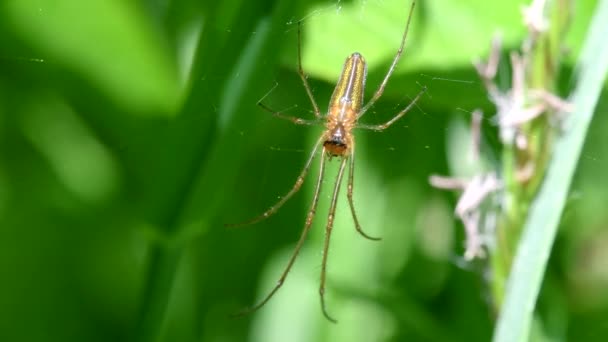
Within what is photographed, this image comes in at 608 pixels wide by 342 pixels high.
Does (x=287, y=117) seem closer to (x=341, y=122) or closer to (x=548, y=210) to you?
(x=341, y=122)

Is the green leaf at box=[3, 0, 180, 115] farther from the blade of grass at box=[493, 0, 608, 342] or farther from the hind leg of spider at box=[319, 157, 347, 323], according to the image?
the blade of grass at box=[493, 0, 608, 342]

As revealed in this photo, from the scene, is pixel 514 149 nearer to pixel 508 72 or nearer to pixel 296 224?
pixel 508 72

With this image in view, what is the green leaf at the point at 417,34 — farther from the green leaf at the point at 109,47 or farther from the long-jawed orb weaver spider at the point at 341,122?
the green leaf at the point at 109,47

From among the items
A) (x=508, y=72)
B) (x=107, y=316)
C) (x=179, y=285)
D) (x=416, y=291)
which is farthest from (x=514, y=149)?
(x=107, y=316)

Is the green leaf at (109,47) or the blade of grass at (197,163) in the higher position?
the green leaf at (109,47)

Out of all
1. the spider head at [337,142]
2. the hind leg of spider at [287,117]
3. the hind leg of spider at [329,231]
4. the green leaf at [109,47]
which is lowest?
the hind leg of spider at [329,231]

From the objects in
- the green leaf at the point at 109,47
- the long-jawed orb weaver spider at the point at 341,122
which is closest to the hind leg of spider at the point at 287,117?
the long-jawed orb weaver spider at the point at 341,122

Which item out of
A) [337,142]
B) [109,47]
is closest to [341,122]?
[337,142]

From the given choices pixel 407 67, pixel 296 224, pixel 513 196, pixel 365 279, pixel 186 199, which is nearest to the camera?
pixel 513 196
